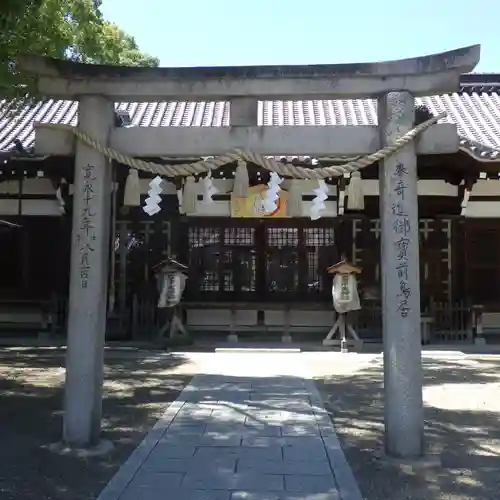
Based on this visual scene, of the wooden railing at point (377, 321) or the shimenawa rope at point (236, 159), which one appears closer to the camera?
the shimenawa rope at point (236, 159)

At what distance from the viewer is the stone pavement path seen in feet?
14.7

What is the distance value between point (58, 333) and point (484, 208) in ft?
33.0

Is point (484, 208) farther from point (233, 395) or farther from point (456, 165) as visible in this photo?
point (233, 395)

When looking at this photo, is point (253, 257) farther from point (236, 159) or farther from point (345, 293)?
point (236, 159)

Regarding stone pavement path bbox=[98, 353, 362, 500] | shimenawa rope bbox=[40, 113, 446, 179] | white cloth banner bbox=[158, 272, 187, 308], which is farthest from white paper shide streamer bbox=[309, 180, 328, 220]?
white cloth banner bbox=[158, 272, 187, 308]

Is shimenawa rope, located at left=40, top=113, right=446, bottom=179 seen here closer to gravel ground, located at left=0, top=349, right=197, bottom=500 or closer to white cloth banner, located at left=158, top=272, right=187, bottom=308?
gravel ground, located at left=0, top=349, right=197, bottom=500

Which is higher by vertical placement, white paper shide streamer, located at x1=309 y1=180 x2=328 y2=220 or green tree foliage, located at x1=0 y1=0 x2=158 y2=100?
green tree foliage, located at x1=0 y1=0 x2=158 y2=100

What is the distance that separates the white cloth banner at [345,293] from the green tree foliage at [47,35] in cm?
628

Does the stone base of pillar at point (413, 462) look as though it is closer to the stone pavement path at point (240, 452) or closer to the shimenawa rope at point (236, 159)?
the stone pavement path at point (240, 452)

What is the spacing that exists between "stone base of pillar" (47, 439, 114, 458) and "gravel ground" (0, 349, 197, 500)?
7cm

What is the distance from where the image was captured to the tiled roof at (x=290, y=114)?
1490 centimetres

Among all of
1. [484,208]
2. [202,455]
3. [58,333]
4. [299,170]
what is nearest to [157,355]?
[58,333]

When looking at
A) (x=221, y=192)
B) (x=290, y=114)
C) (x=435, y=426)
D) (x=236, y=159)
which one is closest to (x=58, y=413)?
(x=236, y=159)

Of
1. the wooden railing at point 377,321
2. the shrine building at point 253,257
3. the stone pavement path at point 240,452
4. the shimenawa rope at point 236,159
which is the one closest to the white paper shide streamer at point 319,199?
the shimenawa rope at point 236,159
